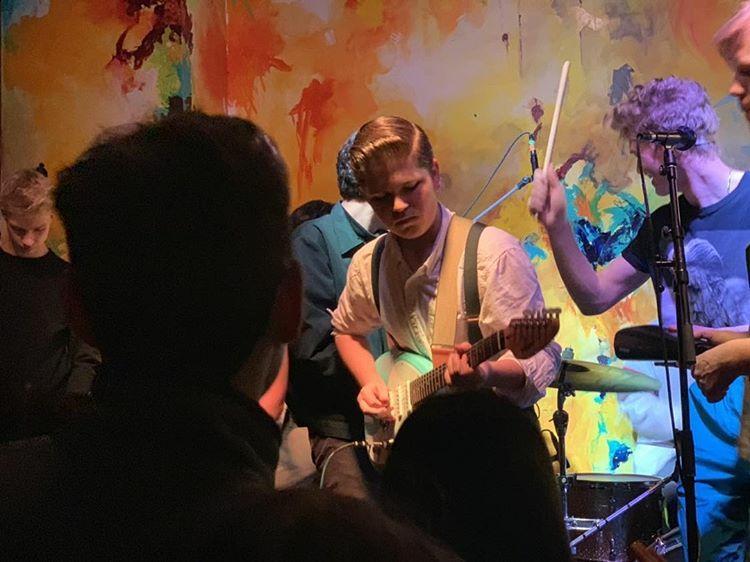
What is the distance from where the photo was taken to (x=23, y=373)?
265 centimetres

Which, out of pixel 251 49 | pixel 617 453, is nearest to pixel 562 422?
pixel 617 453

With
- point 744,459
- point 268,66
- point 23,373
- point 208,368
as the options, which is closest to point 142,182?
point 208,368

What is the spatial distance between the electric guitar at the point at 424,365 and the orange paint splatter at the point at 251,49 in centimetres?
208

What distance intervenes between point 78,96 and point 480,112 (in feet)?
5.42

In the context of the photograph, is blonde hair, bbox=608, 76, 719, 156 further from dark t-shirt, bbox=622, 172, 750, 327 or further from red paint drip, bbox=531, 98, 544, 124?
red paint drip, bbox=531, 98, 544, 124

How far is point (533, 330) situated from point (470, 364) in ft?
0.66

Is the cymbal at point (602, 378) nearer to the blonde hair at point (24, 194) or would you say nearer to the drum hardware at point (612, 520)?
the drum hardware at point (612, 520)

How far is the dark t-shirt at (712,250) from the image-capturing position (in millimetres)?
2340

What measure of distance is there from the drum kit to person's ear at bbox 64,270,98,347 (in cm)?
239

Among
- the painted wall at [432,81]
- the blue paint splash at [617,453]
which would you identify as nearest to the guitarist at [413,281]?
the painted wall at [432,81]

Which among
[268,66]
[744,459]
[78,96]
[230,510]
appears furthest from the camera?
[268,66]

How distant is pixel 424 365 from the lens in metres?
2.10

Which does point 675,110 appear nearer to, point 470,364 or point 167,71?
point 470,364

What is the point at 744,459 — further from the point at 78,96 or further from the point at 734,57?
the point at 78,96
